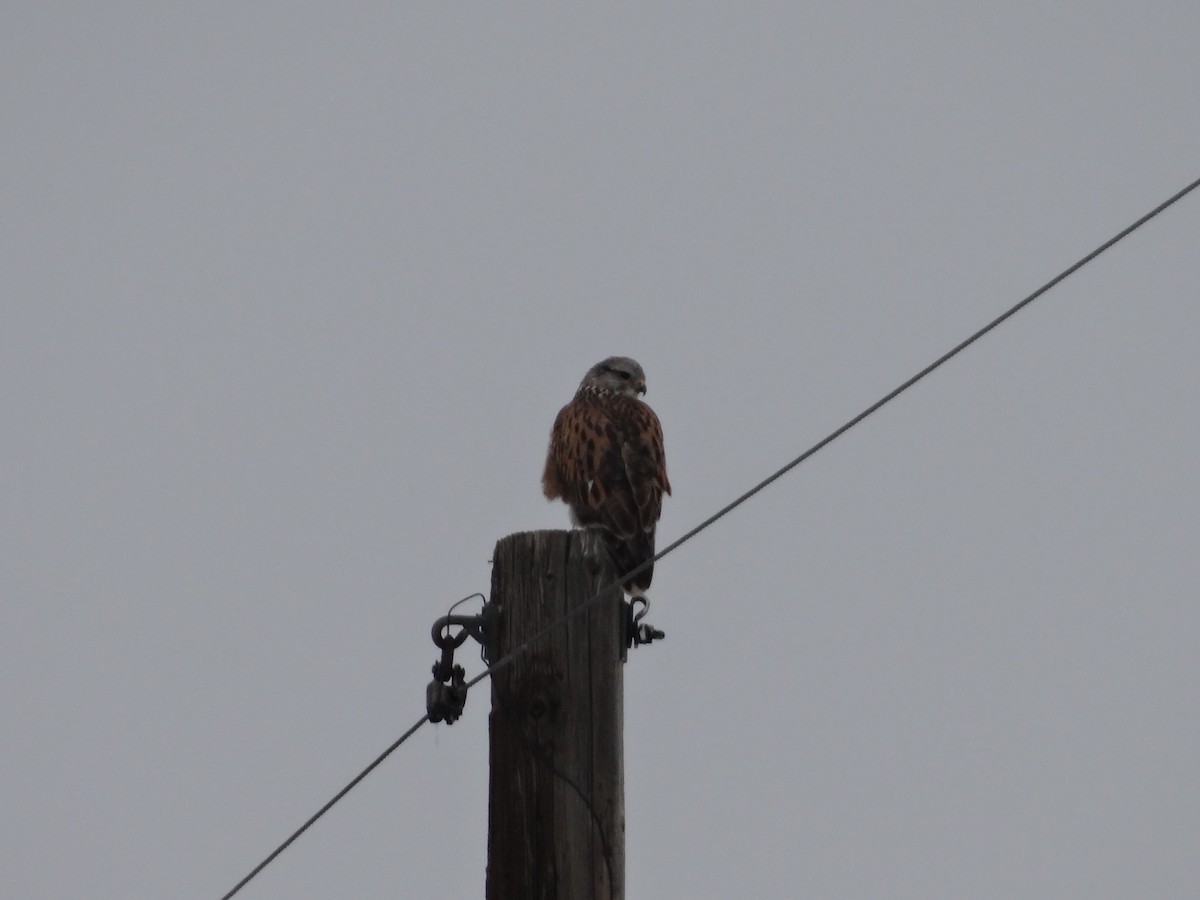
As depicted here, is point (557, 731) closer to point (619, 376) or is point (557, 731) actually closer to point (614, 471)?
point (614, 471)

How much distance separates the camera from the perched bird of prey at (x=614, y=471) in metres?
7.18

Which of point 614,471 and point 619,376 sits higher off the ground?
point 619,376

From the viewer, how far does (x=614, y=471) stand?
7.62 m

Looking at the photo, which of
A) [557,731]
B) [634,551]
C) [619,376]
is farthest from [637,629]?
[619,376]

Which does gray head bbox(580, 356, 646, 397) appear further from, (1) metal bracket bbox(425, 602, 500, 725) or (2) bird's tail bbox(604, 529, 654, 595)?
(1) metal bracket bbox(425, 602, 500, 725)

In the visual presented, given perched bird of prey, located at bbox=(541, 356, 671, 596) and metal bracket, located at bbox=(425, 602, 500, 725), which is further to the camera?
perched bird of prey, located at bbox=(541, 356, 671, 596)

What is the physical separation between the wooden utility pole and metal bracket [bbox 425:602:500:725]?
0.12 meters

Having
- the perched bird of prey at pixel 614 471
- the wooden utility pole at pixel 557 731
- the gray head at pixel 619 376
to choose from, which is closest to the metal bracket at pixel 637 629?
the wooden utility pole at pixel 557 731

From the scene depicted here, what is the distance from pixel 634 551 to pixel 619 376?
297 centimetres

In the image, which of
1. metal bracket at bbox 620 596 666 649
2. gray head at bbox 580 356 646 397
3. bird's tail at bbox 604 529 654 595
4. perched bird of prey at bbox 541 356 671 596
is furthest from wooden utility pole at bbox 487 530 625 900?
gray head at bbox 580 356 646 397

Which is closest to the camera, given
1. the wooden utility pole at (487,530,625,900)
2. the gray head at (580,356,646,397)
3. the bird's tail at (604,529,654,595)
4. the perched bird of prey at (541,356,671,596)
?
the wooden utility pole at (487,530,625,900)

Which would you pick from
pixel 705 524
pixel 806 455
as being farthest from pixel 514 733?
pixel 806 455

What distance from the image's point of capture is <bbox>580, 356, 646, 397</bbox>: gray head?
32.2ft

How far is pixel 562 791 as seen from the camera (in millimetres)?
3809
